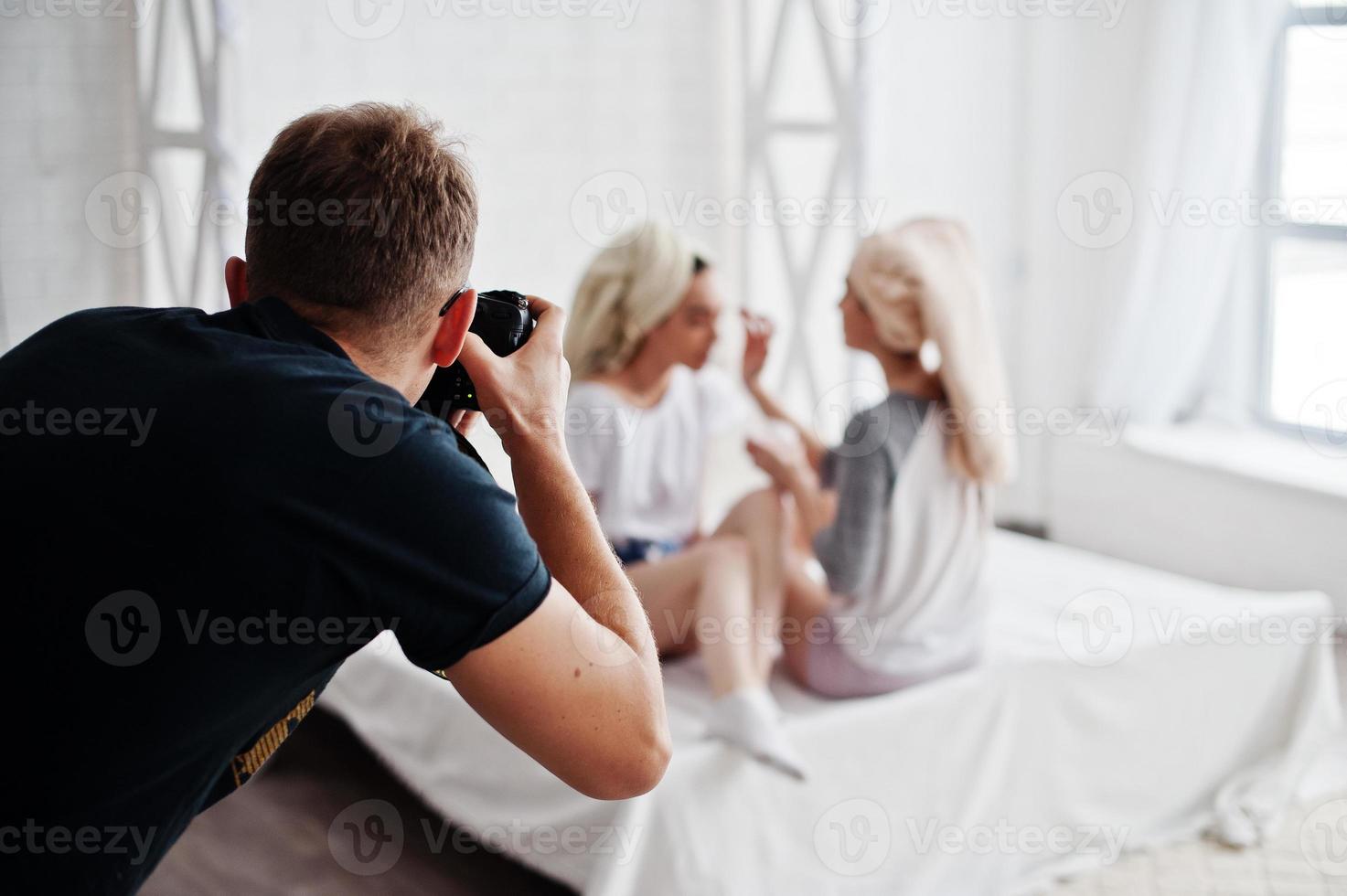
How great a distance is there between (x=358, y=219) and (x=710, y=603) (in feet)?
4.61

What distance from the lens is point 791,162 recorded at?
4039mm

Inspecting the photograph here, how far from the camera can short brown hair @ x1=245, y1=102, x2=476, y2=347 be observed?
2.84 feet

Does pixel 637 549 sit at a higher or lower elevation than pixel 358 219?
lower

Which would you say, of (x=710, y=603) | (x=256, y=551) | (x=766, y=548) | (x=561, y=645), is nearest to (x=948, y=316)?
(x=766, y=548)

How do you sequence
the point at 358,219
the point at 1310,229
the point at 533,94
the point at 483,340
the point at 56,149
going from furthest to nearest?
the point at 1310,229 < the point at 533,94 < the point at 56,149 < the point at 483,340 < the point at 358,219

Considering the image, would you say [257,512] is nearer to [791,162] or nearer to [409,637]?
[409,637]

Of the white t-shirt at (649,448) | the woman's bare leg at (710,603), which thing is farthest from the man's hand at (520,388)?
the white t-shirt at (649,448)

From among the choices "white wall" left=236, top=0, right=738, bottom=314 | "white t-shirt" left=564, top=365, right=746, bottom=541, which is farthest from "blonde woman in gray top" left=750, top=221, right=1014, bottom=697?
"white wall" left=236, top=0, right=738, bottom=314

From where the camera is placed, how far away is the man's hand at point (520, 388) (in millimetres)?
934

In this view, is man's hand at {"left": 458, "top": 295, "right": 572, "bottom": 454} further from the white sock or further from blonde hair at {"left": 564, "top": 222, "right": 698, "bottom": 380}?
blonde hair at {"left": 564, "top": 222, "right": 698, "bottom": 380}

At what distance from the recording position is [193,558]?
742 mm

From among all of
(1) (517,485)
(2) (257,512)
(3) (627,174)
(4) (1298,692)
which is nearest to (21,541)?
(2) (257,512)

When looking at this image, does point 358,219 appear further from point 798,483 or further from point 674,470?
point 674,470

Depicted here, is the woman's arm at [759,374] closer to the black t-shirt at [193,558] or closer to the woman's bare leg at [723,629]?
the woman's bare leg at [723,629]
